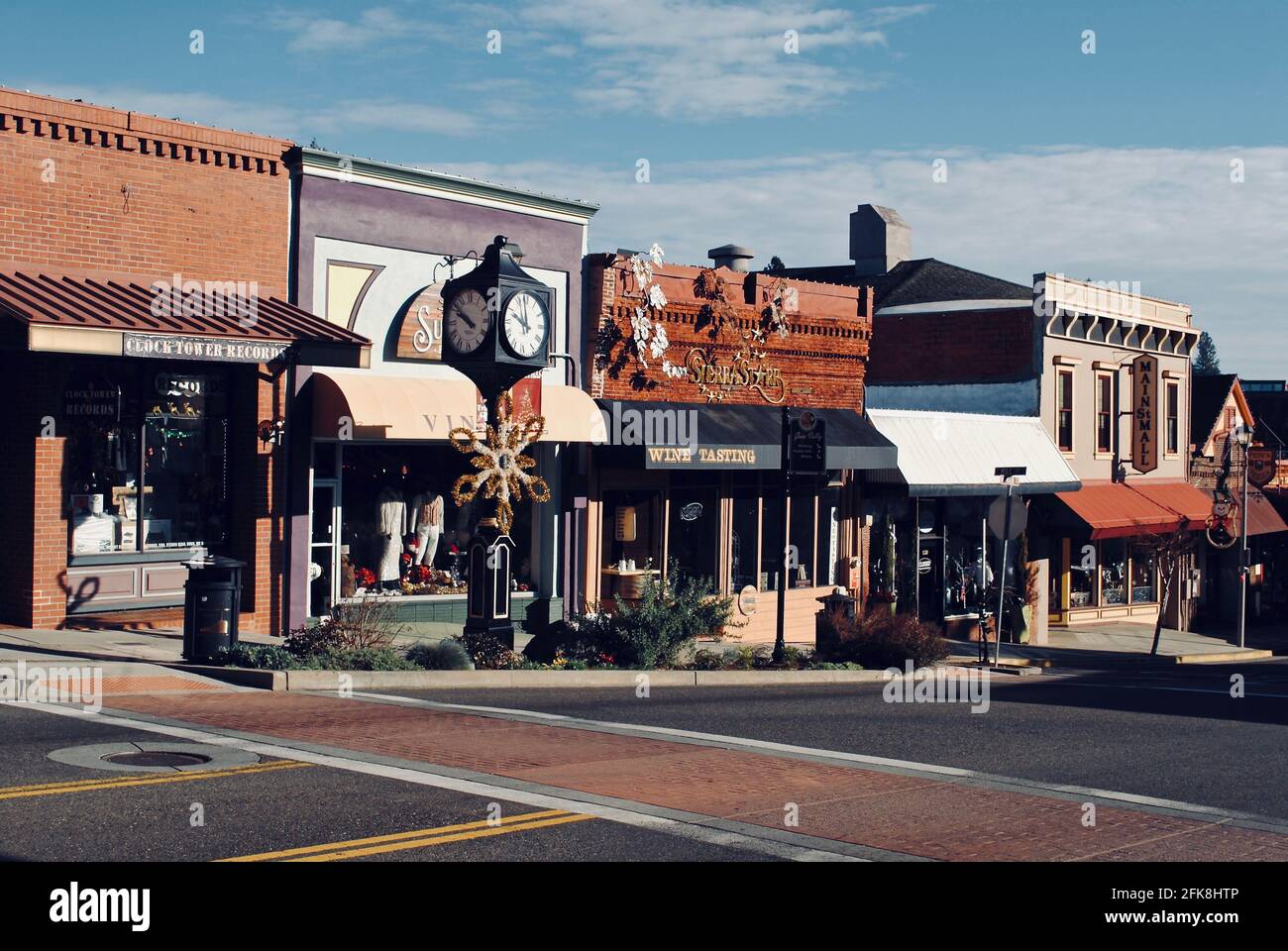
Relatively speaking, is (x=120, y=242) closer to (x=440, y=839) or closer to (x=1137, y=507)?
(x=440, y=839)

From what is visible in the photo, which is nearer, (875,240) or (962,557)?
(962,557)

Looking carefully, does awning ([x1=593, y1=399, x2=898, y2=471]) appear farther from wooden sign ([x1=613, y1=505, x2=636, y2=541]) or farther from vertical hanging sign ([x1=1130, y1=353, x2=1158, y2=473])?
vertical hanging sign ([x1=1130, y1=353, x2=1158, y2=473])

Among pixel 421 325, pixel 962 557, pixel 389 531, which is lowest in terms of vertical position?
pixel 962 557

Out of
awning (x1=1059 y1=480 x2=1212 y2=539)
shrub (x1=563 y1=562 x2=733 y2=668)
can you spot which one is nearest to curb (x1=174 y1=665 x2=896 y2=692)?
shrub (x1=563 y1=562 x2=733 y2=668)

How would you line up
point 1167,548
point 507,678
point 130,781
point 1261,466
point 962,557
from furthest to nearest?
point 1261,466, point 1167,548, point 962,557, point 507,678, point 130,781

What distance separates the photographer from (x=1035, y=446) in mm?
35844

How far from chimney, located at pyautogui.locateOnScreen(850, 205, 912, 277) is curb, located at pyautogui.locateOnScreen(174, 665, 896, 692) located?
22310 mm

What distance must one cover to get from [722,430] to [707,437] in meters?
0.63

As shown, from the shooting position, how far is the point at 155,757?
11.5 m

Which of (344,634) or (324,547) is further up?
(324,547)

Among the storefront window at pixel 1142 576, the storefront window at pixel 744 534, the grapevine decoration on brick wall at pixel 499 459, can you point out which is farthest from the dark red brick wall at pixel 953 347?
the grapevine decoration on brick wall at pixel 499 459

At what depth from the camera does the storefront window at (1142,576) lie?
41.2 metres

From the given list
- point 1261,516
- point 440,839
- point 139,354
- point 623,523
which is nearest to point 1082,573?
point 1261,516

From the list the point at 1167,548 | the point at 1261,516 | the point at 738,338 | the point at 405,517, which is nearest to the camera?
the point at 405,517
